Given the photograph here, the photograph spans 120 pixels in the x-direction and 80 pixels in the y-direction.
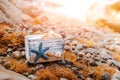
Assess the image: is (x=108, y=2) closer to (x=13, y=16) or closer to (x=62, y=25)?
(x=62, y=25)

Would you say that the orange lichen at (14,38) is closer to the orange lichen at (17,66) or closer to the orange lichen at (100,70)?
the orange lichen at (17,66)

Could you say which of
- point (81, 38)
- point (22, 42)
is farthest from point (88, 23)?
point (22, 42)

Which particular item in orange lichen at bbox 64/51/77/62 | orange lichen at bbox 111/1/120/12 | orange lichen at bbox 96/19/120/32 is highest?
orange lichen at bbox 111/1/120/12

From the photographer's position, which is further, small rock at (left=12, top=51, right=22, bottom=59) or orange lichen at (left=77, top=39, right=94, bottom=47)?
orange lichen at (left=77, top=39, right=94, bottom=47)

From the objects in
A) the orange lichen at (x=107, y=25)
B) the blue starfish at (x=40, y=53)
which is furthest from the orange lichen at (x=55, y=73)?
the orange lichen at (x=107, y=25)

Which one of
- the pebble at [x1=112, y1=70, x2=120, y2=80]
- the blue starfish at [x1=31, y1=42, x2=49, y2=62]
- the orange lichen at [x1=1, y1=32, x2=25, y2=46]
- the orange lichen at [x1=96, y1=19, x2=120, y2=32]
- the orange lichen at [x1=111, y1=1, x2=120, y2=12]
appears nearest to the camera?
the blue starfish at [x1=31, y1=42, x2=49, y2=62]

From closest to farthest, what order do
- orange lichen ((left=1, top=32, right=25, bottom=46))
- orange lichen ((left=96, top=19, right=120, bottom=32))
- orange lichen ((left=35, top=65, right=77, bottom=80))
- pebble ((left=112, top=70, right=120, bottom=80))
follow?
orange lichen ((left=35, top=65, right=77, bottom=80))
pebble ((left=112, top=70, right=120, bottom=80))
orange lichen ((left=1, top=32, right=25, bottom=46))
orange lichen ((left=96, top=19, right=120, bottom=32))

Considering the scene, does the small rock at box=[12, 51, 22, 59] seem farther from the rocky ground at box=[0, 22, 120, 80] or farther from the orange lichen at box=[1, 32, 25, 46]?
the orange lichen at box=[1, 32, 25, 46]

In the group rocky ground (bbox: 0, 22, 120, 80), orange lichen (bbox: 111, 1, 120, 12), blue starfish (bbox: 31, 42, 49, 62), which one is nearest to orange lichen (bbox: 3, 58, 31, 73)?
rocky ground (bbox: 0, 22, 120, 80)
